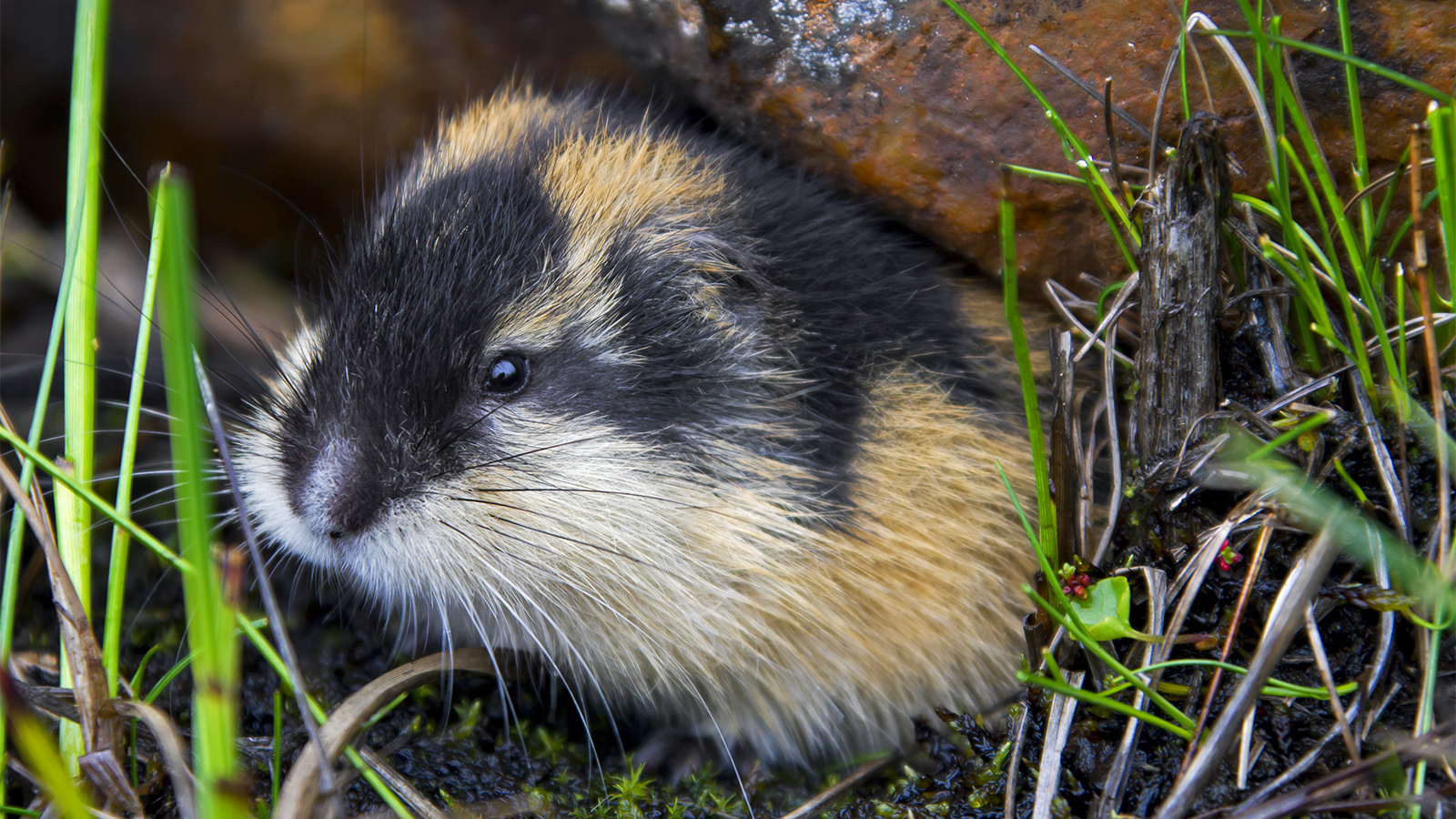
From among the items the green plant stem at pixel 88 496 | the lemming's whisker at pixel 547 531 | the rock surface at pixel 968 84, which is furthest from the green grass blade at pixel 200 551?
the rock surface at pixel 968 84

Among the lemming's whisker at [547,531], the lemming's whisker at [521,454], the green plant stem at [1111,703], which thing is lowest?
the lemming's whisker at [547,531]

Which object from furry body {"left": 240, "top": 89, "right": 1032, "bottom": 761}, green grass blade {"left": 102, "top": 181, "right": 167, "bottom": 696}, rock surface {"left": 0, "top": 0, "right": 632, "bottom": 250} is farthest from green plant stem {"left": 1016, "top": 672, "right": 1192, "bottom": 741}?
rock surface {"left": 0, "top": 0, "right": 632, "bottom": 250}

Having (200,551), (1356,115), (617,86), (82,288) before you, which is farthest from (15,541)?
(1356,115)

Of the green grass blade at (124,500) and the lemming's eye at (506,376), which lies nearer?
the green grass blade at (124,500)

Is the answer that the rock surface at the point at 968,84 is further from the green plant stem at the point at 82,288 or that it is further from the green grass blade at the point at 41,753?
the green grass blade at the point at 41,753

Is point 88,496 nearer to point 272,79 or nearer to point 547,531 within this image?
point 547,531

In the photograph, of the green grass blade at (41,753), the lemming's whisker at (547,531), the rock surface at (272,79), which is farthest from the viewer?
the rock surface at (272,79)
